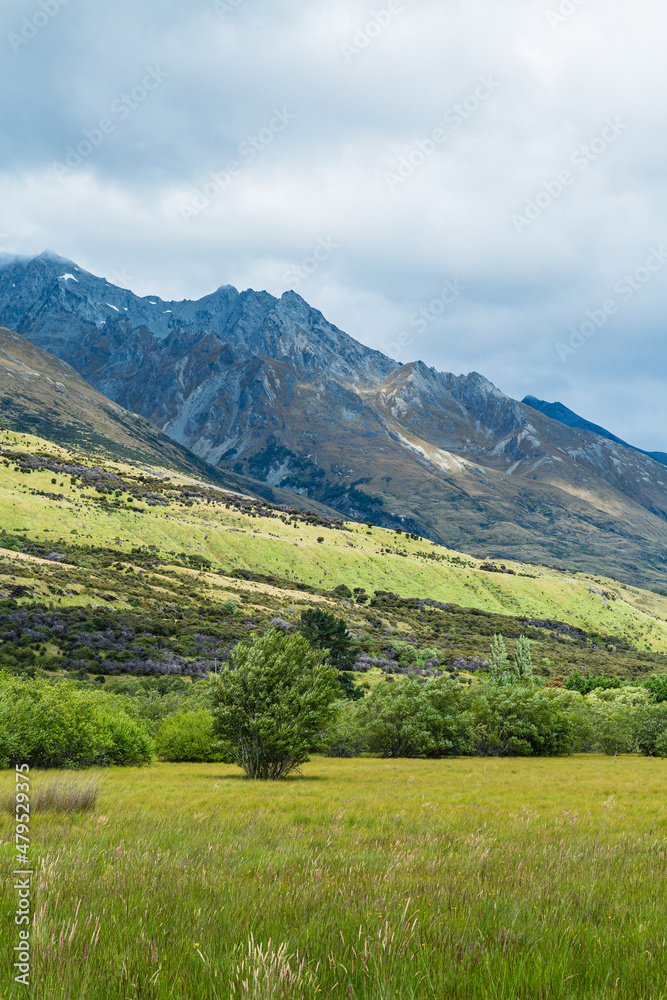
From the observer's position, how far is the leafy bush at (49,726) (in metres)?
27.5

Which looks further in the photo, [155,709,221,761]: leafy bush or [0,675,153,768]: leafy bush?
[155,709,221,761]: leafy bush

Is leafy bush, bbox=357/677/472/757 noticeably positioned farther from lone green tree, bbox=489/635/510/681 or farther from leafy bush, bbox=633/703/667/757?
lone green tree, bbox=489/635/510/681

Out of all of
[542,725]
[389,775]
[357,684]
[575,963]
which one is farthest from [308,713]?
[357,684]

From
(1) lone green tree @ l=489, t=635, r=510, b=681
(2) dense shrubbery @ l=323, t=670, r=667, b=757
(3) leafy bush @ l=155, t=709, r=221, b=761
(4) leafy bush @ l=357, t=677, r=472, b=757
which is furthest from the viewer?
(1) lone green tree @ l=489, t=635, r=510, b=681

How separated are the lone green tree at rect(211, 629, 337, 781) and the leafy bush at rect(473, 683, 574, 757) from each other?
83.4ft

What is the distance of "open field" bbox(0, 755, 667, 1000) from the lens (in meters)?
2.66

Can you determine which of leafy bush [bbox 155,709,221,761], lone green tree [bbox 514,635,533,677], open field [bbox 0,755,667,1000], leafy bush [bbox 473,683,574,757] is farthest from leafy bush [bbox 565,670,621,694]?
open field [bbox 0,755,667,1000]

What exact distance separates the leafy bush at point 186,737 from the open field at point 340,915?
37.9 metres

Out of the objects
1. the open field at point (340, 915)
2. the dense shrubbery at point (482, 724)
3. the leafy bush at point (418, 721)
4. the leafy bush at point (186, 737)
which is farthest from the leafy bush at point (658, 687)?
the open field at point (340, 915)

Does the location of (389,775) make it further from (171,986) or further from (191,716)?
(171,986)

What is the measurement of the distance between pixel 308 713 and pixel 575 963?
2617 cm

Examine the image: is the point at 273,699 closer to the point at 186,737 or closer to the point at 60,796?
the point at 186,737

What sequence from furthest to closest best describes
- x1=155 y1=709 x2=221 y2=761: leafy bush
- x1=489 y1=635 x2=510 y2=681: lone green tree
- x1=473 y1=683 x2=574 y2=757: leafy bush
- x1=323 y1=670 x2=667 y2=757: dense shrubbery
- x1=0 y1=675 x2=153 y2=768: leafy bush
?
x1=489 y1=635 x2=510 y2=681: lone green tree, x1=473 y1=683 x2=574 y2=757: leafy bush, x1=323 y1=670 x2=667 y2=757: dense shrubbery, x1=155 y1=709 x2=221 y2=761: leafy bush, x1=0 y1=675 x2=153 y2=768: leafy bush

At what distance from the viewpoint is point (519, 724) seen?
160 ft
